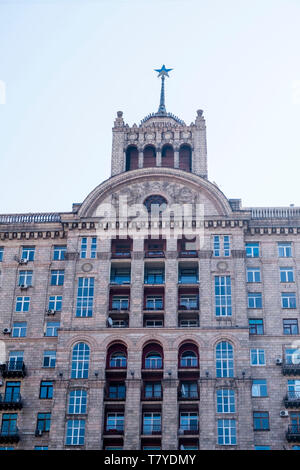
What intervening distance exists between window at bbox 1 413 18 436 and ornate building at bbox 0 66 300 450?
7 centimetres

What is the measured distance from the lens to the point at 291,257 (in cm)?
→ 5797

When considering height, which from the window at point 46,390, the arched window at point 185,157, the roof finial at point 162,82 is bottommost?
the window at point 46,390

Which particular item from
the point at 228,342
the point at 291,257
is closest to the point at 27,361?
the point at 228,342

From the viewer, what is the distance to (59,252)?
2325 inches

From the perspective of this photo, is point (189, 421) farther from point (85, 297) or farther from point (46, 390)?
point (85, 297)

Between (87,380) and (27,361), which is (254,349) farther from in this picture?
(27,361)

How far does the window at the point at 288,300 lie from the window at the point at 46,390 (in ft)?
61.2

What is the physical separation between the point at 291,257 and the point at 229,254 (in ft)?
17.1

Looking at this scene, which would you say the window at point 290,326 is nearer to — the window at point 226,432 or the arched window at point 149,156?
the window at point 226,432

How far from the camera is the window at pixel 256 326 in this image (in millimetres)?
55312

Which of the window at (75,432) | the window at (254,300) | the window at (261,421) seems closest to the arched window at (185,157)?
the window at (254,300)

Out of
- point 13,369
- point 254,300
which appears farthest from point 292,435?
point 13,369

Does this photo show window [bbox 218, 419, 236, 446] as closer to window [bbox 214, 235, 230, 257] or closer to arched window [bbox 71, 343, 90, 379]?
arched window [bbox 71, 343, 90, 379]

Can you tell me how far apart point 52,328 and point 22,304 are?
10.6ft
